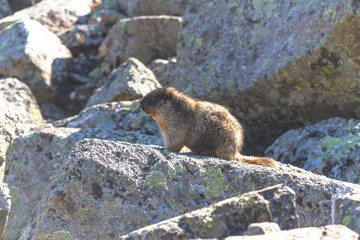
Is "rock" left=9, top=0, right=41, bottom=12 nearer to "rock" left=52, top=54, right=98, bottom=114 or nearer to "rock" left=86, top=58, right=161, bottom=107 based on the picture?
"rock" left=52, top=54, right=98, bottom=114

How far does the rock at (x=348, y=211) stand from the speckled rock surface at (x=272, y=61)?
15.9ft

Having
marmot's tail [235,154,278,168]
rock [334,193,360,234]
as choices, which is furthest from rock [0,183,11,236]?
rock [334,193,360,234]

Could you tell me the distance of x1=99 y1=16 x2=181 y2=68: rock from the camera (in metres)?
15.9

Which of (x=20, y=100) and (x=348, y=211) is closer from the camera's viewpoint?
(x=348, y=211)

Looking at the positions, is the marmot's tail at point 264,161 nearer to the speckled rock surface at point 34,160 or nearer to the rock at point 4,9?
the speckled rock surface at point 34,160

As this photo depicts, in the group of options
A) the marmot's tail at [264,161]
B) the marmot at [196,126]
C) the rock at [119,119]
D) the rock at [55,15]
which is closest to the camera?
the marmot's tail at [264,161]

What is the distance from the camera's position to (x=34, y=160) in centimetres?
990

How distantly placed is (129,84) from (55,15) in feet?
26.4

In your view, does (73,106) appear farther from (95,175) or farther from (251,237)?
(251,237)

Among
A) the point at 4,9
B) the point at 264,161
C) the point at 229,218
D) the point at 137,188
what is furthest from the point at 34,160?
the point at 4,9

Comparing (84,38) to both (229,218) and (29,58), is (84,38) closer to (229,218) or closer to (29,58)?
(29,58)

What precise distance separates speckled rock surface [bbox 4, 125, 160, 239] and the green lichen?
3.14m

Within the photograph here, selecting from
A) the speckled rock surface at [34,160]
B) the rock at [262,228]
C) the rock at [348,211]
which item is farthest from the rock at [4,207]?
the rock at [348,211]

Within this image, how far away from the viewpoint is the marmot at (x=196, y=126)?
8.62m
